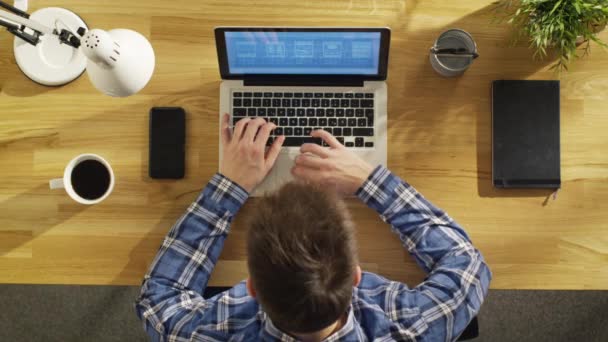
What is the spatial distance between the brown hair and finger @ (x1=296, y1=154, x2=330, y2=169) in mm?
290

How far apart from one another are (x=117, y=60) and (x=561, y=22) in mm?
783

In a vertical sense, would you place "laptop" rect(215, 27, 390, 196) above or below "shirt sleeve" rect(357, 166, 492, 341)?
above

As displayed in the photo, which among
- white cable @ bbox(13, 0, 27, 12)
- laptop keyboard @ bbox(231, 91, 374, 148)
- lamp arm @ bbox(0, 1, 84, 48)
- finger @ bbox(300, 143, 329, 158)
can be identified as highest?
white cable @ bbox(13, 0, 27, 12)

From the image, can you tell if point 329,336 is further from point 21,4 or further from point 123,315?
point 123,315

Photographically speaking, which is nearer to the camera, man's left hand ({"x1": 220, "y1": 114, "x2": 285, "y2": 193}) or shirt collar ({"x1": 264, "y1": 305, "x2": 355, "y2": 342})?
shirt collar ({"x1": 264, "y1": 305, "x2": 355, "y2": 342})

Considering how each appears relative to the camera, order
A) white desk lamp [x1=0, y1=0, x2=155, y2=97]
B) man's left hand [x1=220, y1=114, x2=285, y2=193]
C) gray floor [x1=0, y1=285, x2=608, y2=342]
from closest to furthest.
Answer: white desk lamp [x1=0, y1=0, x2=155, y2=97]
man's left hand [x1=220, y1=114, x2=285, y2=193]
gray floor [x1=0, y1=285, x2=608, y2=342]

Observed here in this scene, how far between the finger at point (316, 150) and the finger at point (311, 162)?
1 centimetres

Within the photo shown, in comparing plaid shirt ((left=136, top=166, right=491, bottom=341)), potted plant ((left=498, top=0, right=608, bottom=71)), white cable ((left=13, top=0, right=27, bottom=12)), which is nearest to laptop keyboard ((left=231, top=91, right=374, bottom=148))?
plaid shirt ((left=136, top=166, right=491, bottom=341))

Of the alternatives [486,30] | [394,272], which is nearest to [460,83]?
[486,30]

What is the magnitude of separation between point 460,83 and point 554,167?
0.26 metres

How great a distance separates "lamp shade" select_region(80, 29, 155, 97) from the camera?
2.43 ft

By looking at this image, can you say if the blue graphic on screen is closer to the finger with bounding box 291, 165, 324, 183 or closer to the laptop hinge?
the laptop hinge

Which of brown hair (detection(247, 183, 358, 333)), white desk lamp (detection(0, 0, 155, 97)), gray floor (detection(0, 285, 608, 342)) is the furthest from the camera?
gray floor (detection(0, 285, 608, 342))

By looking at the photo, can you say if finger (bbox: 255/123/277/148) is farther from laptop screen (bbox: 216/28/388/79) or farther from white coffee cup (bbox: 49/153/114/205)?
white coffee cup (bbox: 49/153/114/205)
